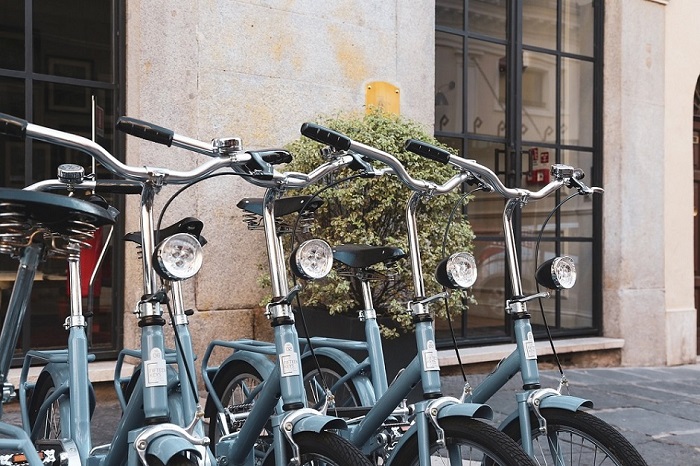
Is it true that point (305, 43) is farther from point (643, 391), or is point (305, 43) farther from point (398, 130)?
point (643, 391)

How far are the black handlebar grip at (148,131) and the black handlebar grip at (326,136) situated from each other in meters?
0.45

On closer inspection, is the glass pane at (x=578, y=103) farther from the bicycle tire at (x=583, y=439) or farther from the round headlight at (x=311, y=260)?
the round headlight at (x=311, y=260)

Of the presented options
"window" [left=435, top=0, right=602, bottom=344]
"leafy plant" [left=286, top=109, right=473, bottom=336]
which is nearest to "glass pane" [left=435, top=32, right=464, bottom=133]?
"window" [left=435, top=0, right=602, bottom=344]

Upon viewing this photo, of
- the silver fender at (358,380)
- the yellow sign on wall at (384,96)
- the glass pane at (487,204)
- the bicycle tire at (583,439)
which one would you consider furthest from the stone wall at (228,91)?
the bicycle tire at (583,439)

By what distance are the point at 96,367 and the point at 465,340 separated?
2.90m

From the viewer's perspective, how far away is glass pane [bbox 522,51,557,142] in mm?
7602

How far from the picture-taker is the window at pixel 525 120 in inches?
281

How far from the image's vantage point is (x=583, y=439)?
2.72 m

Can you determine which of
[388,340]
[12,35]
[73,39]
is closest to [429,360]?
[388,340]

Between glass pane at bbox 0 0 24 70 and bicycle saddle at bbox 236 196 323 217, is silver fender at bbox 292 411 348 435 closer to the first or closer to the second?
bicycle saddle at bbox 236 196 323 217

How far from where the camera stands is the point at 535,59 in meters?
7.61

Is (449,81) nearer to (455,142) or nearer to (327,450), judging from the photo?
(455,142)

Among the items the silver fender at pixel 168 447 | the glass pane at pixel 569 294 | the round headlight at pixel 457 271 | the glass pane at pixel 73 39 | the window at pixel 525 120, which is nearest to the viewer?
the silver fender at pixel 168 447

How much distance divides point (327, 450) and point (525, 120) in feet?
18.9
